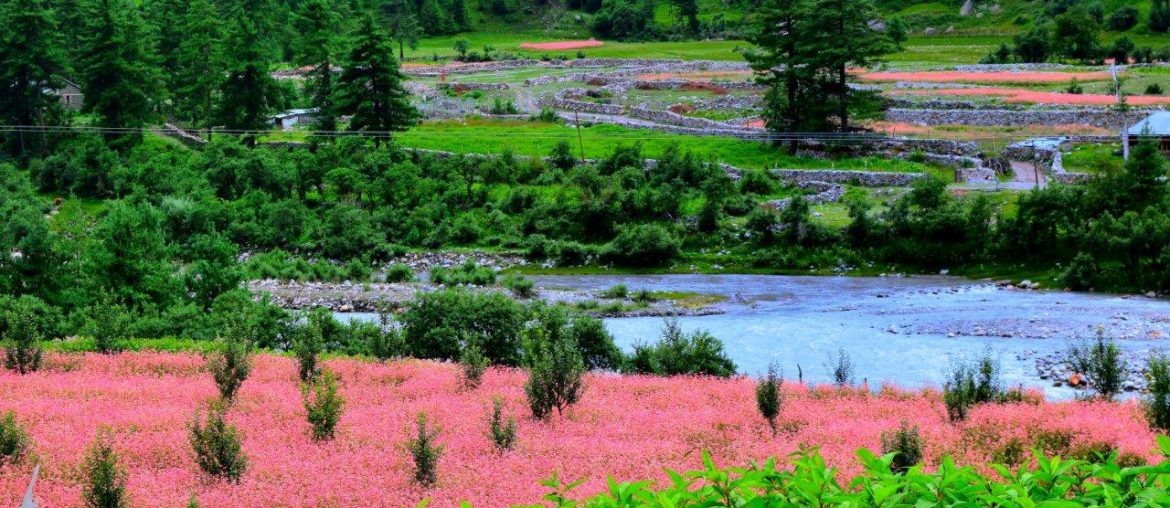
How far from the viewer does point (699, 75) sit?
100875mm

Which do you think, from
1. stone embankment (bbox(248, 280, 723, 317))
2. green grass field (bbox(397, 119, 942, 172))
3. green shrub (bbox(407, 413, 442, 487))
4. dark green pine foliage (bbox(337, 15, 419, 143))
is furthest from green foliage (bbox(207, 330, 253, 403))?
dark green pine foliage (bbox(337, 15, 419, 143))

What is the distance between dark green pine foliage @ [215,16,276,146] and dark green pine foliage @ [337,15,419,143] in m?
8.48

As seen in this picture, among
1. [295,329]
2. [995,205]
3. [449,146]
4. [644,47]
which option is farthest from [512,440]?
[644,47]

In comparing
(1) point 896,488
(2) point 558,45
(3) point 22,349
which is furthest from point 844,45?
(2) point 558,45

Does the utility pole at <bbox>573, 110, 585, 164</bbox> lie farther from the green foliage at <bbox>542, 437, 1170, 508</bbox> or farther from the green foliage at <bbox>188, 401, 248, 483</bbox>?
the green foliage at <bbox>542, 437, 1170, 508</bbox>

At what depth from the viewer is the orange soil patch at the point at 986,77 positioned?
3346 inches

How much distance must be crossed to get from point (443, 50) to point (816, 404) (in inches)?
4802

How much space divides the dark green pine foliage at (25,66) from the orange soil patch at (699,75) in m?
48.8

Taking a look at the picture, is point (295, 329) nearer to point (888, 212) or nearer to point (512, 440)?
point (512, 440)

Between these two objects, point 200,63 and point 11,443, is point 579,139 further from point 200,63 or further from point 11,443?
point 11,443

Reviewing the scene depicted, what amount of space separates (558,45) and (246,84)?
60.1 metres

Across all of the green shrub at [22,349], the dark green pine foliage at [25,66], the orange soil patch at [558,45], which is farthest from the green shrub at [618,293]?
the orange soil patch at [558,45]

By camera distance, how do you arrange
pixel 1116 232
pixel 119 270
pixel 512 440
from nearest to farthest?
pixel 512 440
pixel 119 270
pixel 1116 232

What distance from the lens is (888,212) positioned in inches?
2041
